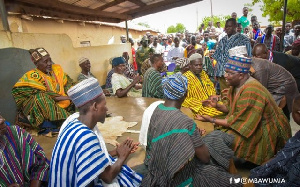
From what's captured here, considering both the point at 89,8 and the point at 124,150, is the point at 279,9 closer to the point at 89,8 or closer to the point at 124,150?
the point at 89,8

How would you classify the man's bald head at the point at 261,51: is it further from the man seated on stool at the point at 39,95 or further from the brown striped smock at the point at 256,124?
the man seated on stool at the point at 39,95

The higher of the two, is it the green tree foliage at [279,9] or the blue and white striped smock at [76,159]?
the green tree foliage at [279,9]

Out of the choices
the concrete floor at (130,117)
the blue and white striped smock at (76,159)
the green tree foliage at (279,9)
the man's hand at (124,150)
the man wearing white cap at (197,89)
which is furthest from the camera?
the green tree foliage at (279,9)

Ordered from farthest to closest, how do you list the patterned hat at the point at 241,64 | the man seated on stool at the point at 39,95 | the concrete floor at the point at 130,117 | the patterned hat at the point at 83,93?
the man seated on stool at the point at 39,95 < the patterned hat at the point at 241,64 < the concrete floor at the point at 130,117 < the patterned hat at the point at 83,93

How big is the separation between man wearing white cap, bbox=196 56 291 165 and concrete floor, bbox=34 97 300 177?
44 cm

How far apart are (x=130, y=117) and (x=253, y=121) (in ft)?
6.72

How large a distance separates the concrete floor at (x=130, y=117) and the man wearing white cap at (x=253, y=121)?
440 mm

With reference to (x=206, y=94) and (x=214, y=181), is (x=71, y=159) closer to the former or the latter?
(x=214, y=181)

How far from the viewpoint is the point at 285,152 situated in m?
2.04

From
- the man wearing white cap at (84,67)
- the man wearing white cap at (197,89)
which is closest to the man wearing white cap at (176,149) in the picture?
Result: the man wearing white cap at (197,89)

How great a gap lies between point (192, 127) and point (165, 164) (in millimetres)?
416

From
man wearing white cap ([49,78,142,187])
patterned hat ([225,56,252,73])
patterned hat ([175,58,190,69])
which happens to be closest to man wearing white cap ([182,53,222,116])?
patterned hat ([175,58,190,69])

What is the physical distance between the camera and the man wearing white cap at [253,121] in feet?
8.45

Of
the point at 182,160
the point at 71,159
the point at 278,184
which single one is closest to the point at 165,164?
the point at 182,160
